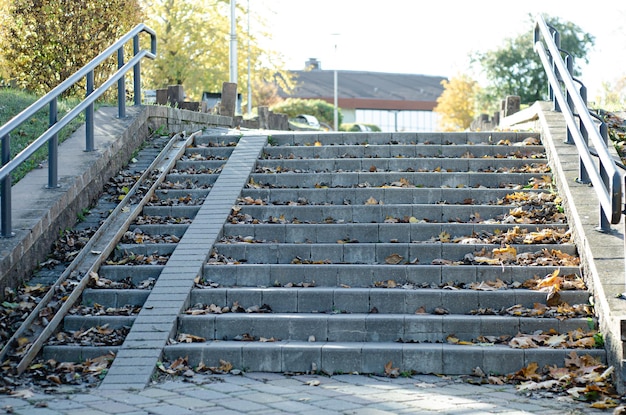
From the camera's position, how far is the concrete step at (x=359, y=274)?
7.75 meters

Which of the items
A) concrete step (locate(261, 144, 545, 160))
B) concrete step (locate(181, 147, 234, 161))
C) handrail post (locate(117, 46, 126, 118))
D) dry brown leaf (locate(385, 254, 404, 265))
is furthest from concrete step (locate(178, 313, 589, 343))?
handrail post (locate(117, 46, 126, 118))

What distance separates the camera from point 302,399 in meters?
5.87

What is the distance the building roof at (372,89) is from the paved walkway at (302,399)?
238ft

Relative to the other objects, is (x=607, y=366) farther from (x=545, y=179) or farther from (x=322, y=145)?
(x=322, y=145)

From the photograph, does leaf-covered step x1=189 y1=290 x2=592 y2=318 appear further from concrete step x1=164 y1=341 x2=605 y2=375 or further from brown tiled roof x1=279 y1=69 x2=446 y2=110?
brown tiled roof x1=279 y1=69 x2=446 y2=110

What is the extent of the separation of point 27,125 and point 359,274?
5.37 m

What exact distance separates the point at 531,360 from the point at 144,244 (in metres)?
3.95

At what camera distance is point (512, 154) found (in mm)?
10836

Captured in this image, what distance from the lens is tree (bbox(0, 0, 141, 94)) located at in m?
14.4

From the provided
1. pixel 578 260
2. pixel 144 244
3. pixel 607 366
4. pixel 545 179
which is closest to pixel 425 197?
pixel 545 179

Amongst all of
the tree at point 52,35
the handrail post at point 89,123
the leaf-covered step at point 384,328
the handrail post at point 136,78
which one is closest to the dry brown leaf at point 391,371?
the leaf-covered step at point 384,328

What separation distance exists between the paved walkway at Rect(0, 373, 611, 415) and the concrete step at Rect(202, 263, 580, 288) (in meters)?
1.43

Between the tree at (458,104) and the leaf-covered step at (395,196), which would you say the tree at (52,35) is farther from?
the tree at (458,104)

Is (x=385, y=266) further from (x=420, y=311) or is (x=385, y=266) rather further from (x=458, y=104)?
(x=458, y=104)
